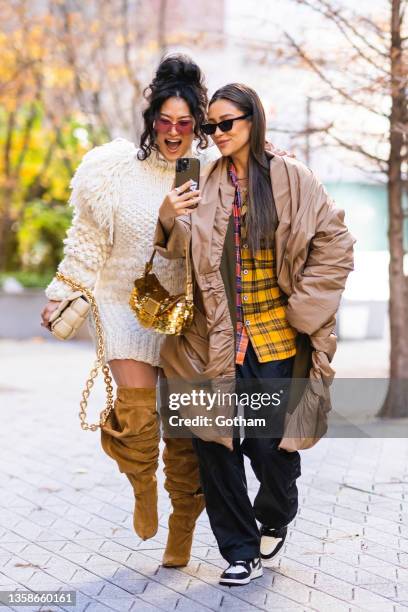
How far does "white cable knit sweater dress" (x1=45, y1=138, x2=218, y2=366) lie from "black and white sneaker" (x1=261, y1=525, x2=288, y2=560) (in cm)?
83

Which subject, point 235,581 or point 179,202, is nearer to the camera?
point 179,202

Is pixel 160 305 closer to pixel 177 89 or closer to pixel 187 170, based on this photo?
pixel 187 170

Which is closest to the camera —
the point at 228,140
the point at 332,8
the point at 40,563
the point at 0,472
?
the point at 228,140

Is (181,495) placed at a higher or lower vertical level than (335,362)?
higher

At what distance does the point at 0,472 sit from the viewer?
6.79 m

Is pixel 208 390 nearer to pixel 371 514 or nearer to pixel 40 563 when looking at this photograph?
pixel 40 563


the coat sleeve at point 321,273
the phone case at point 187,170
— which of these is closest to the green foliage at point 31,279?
the phone case at point 187,170

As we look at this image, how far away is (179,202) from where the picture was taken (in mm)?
3982

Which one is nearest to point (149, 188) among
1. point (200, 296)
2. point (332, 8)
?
point (200, 296)

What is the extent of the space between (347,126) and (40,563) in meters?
4.89

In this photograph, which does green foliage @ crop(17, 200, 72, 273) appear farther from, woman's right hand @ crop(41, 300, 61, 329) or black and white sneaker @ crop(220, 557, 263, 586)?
black and white sneaker @ crop(220, 557, 263, 586)

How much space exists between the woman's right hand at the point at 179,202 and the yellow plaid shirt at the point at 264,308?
0.25 metres

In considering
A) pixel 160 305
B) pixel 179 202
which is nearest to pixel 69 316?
pixel 160 305

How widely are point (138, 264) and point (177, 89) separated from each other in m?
0.72
